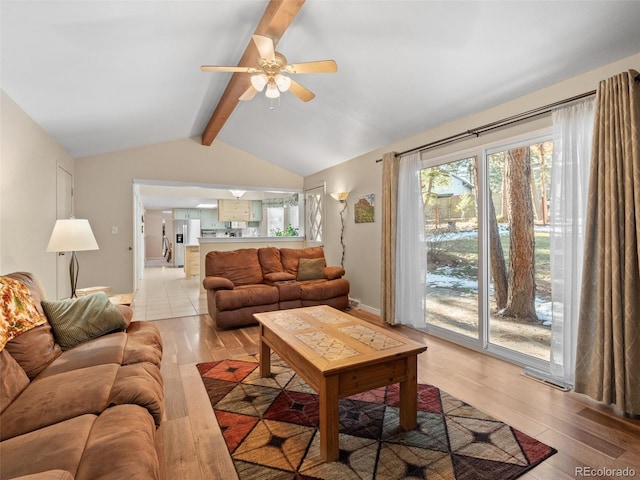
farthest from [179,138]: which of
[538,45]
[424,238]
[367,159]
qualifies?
[538,45]

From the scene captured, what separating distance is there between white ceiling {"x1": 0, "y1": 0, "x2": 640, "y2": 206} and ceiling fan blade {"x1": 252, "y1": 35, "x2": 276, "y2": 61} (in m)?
0.48

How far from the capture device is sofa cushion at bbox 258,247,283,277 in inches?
195

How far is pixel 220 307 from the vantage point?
3994 mm

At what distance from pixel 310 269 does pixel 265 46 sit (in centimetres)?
331

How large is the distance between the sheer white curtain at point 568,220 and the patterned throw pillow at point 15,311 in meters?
3.56

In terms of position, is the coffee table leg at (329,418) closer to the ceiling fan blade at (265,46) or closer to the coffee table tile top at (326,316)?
the coffee table tile top at (326,316)

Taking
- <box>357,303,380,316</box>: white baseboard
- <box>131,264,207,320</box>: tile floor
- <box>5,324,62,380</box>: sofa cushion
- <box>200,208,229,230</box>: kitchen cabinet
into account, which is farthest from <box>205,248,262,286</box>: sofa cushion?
<box>200,208,229,230</box>: kitchen cabinet

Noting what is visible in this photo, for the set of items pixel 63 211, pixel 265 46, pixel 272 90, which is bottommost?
pixel 63 211

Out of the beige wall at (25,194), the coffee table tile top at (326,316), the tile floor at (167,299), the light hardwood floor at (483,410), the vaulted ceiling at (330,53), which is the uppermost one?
the vaulted ceiling at (330,53)

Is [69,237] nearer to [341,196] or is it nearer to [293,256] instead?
[293,256]

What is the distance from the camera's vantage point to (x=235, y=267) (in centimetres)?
465

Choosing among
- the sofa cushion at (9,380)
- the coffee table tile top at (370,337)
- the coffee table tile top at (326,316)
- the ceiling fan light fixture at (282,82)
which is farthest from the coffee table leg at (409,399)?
the ceiling fan light fixture at (282,82)

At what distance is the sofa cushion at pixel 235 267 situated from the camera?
4547 millimetres

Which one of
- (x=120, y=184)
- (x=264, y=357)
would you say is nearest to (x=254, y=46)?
(x=264, y=357)
